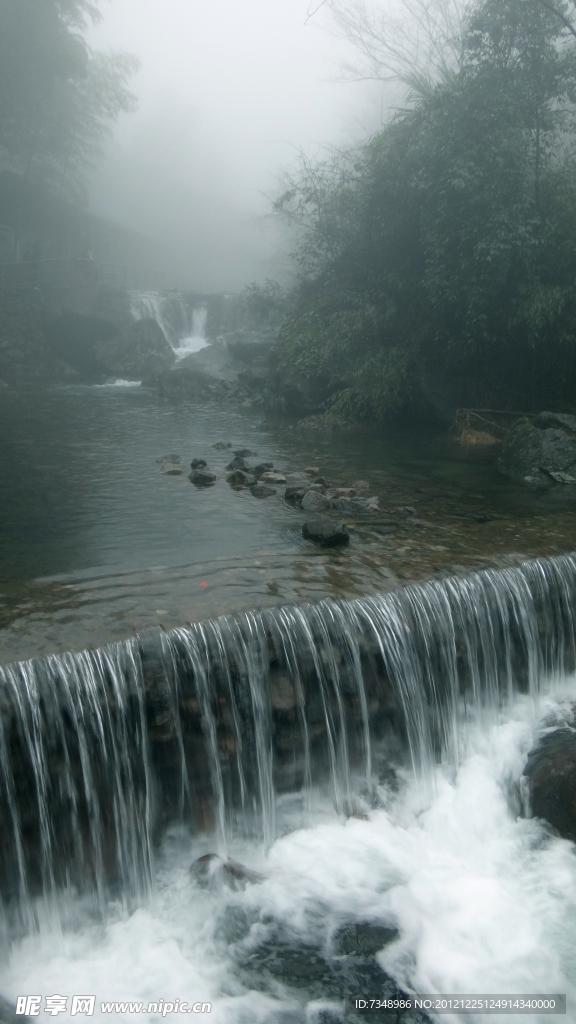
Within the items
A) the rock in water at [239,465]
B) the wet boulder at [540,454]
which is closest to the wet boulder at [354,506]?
the rock in water at [239,465]

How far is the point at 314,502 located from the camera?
27.1ft

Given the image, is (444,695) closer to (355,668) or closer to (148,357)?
(355,668)

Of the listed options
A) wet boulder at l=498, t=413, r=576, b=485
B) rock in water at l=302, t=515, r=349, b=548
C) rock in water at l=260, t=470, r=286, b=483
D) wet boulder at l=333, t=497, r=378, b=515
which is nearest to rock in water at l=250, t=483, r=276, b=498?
rock in water at l=260, t=470, r=286, b=483

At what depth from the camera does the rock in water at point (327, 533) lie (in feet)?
22.5

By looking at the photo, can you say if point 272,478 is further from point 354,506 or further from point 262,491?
point 354,506

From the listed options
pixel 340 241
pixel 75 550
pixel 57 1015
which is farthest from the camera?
pixel 340 241

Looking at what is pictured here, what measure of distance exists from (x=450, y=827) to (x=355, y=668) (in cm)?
134

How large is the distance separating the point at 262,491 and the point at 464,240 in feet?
23.9

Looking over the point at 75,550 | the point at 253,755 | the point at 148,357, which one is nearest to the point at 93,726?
the point at 253,755

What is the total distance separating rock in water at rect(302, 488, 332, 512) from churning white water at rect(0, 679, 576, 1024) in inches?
137

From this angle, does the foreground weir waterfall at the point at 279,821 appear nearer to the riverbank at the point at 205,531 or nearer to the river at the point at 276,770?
the river at the point at 276,770

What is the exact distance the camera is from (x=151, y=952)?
13.5 feet

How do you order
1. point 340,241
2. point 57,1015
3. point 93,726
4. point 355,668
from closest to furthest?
point 57,1015 → point 93,726 → point 355,668 → point 340,241

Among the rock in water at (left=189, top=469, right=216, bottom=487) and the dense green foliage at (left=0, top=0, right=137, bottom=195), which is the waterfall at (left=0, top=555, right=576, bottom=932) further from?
the dense green foliage at (left=0, top=0, right=137, bottom=195)
